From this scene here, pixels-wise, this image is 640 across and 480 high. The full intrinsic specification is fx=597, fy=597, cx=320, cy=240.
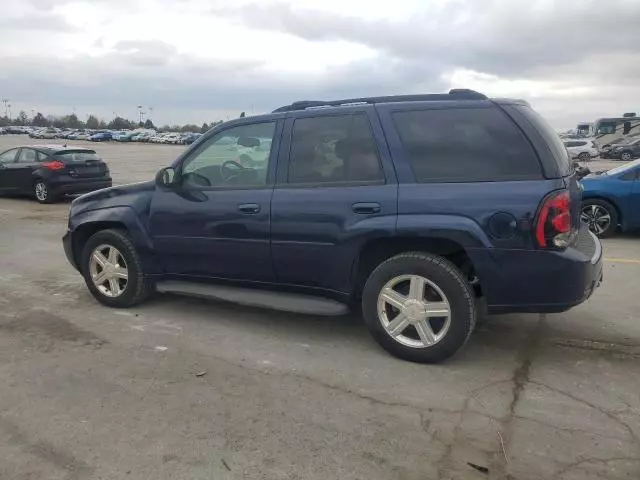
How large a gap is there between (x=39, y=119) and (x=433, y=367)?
6481 inches

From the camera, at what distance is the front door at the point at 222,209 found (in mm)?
4691

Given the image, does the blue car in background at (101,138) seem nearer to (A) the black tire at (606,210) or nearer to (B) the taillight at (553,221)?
(A) the black tire at (606,210)

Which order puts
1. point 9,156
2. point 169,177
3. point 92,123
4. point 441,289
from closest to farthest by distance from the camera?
point 441,289 < point 169,177 < point 9,156 < point 92,123

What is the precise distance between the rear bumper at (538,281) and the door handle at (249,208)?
5.88 ft

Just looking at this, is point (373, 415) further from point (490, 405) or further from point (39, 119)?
point (39, 119)

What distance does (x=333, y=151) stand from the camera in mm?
4504

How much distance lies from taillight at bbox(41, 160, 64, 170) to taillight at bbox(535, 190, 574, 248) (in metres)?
13.9

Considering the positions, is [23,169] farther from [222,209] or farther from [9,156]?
[222,209]

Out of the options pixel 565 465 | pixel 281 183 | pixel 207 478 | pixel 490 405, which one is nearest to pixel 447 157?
pixel 281 183

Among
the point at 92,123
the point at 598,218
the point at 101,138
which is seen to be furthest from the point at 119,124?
the point at 598,218

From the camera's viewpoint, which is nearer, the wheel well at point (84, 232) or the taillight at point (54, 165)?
the wheel well at point (84, 232)

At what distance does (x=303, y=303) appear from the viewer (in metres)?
4.57

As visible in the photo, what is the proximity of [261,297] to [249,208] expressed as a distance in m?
0.72

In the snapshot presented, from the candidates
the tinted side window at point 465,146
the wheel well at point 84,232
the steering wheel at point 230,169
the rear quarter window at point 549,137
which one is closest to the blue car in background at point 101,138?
the wheel well at point 84,232
